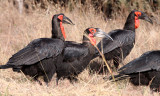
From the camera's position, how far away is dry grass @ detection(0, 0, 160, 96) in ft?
10.9

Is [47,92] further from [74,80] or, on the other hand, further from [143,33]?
[143,33]

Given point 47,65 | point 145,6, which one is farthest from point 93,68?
point 145,6

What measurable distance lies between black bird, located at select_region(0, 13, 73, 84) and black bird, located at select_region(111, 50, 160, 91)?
42.2 inches

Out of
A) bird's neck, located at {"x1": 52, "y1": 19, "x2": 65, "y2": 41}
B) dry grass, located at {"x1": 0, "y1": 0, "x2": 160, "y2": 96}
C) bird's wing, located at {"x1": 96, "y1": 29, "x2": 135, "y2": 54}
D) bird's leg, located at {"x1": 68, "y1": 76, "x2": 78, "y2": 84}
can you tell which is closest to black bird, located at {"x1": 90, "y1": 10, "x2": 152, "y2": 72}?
bird's wing, located at {"x1": 96, "y1": 29, "x2": 135, "y2": 54}

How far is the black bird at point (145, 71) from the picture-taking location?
3578mm

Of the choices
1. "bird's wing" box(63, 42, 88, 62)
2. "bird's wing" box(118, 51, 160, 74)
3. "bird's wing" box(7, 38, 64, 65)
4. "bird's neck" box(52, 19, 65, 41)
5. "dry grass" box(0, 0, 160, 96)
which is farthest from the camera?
"bird's neck" box(52, 19, 65, 41)

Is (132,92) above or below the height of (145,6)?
below

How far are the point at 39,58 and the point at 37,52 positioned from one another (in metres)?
0.10

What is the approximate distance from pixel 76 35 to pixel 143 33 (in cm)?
167

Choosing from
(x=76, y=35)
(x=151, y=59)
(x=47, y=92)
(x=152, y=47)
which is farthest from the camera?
(x=76, y=35)

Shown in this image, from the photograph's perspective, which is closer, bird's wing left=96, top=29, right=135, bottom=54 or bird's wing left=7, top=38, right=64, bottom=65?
bird's wing left=7, top=38, right=64, bottom=65

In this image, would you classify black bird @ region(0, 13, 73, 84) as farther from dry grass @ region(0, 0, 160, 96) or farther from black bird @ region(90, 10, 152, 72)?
black bird @ region(90, 10, 152, 72)

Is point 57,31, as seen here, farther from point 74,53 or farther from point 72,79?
point 72,79

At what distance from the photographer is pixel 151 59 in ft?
12.0
